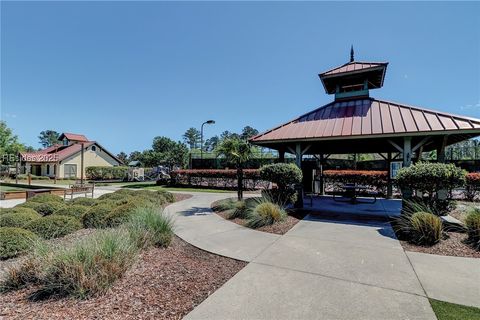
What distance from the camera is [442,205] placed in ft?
23.4

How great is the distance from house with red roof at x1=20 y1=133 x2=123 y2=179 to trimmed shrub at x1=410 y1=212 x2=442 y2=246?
34.9 metres

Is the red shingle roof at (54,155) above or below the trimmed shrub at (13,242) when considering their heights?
above

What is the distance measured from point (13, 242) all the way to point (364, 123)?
1051 centimetres

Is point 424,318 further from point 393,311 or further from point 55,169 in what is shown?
point 55,169

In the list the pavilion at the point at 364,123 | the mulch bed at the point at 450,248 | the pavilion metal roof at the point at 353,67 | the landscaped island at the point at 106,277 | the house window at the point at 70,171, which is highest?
the pavilion metal roof at the point at 353,67

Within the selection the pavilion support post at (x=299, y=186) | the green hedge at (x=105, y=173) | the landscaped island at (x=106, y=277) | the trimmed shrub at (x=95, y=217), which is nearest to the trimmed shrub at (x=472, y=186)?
the pavilion support post at (x=299, y=186)

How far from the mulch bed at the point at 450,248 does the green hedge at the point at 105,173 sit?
3480 centimetres

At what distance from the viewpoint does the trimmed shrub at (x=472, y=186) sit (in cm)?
1250

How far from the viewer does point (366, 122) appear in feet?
30.2

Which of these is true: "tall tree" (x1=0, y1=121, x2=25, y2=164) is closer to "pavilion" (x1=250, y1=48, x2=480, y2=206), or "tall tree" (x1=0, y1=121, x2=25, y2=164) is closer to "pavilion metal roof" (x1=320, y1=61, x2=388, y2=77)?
"pavilion" (x1=250, y1=48, x2=480, y2=206)

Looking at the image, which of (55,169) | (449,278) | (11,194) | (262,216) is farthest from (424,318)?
(55,169)

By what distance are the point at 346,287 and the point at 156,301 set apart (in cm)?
274

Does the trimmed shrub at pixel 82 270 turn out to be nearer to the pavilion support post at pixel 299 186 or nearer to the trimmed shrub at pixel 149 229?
the trimmed shrub at pixel 149 229

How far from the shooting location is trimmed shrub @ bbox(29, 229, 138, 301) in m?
3.35
